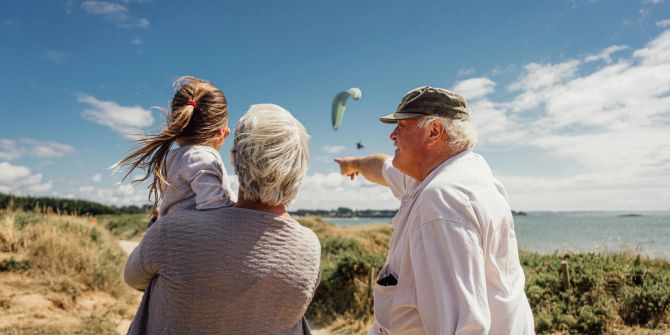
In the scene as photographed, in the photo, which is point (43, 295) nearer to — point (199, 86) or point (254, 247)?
point (199, 86)

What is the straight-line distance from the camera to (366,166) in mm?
2934

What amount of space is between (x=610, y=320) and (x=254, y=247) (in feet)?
15.5

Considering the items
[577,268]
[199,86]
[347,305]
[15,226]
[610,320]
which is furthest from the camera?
[15,226]

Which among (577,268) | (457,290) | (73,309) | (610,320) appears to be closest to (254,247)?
(457,290)

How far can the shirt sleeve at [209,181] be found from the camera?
1.94m

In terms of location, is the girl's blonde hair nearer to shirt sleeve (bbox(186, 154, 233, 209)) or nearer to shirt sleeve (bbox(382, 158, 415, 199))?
shirt sleeve (bbox(186, 154, 233, 209))

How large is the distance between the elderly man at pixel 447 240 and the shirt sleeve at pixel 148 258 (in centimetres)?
88

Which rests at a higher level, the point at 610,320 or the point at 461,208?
the point at 461,208

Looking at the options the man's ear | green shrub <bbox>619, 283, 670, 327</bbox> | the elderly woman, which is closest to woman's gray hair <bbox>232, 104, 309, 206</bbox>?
the elderly woman

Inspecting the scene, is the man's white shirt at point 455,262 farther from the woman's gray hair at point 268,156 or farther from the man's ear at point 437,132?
the woman's gray hair at point 268,156

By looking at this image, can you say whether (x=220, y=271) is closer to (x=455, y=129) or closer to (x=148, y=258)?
(x=148, y=258)

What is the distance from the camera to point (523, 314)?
169 centimetres

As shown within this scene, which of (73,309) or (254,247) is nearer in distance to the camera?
(254,247)

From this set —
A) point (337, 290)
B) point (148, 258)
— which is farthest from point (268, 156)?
point (337, 290)
